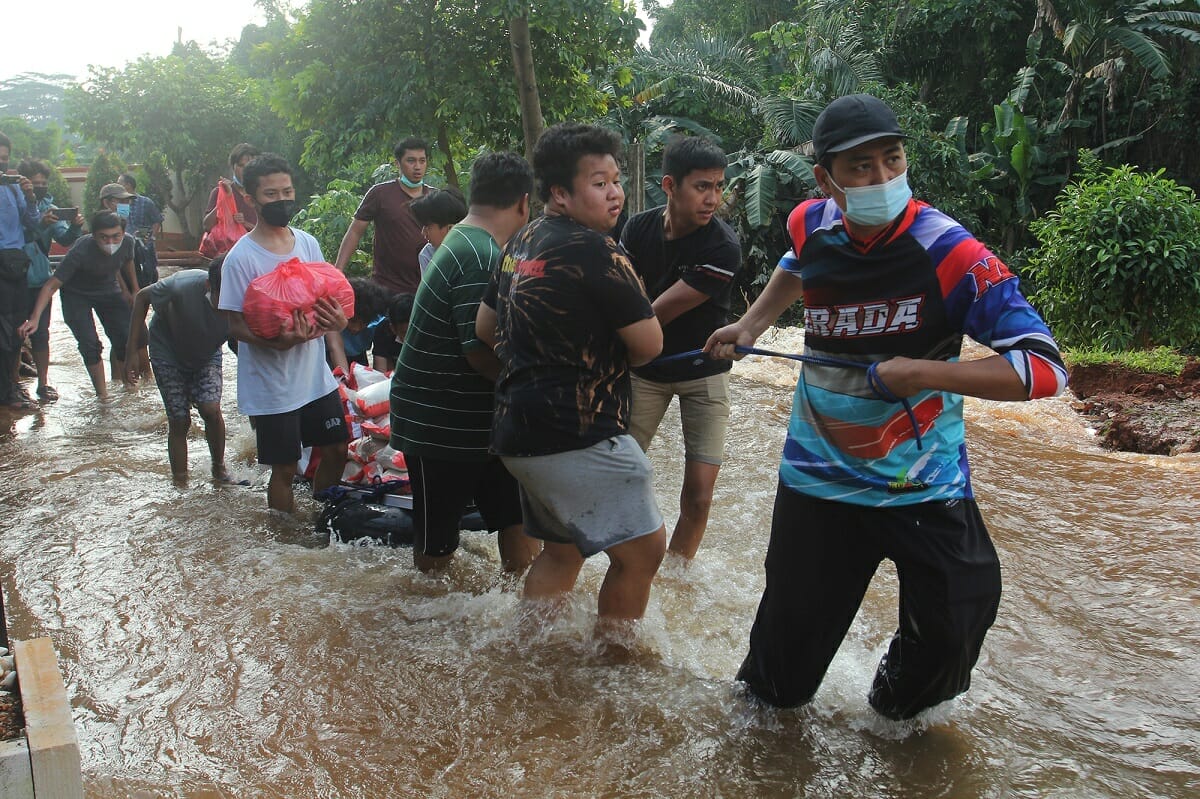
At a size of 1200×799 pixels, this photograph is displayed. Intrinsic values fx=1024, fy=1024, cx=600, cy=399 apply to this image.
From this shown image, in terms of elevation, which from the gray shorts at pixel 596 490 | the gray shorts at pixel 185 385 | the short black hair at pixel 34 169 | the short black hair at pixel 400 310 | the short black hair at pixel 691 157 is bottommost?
the gray shorts at pixel 185 385

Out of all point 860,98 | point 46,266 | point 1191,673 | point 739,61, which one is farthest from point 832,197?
point 739,61

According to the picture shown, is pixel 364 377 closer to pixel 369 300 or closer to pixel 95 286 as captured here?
pixel 369 300

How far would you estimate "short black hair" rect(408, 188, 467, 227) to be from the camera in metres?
5.35

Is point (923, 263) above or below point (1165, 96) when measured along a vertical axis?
below

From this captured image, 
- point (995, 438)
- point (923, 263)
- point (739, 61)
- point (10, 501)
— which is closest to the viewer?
point (923, 263)

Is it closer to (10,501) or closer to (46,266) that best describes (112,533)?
(10,501)

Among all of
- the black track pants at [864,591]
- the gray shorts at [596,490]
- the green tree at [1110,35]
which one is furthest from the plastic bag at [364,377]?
the green tree at [1110,35]

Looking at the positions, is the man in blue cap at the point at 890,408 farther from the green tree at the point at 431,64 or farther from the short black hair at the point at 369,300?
the green tree at the point at 431,64

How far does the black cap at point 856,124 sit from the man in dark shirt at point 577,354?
0.72 m

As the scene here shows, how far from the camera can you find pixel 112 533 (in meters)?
5.36

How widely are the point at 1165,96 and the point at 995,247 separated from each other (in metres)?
3.31

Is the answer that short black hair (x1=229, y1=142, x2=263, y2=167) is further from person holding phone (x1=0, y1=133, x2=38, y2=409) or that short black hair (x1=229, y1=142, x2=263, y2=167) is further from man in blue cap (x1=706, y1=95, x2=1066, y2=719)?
man in blue cap (x1=706, y1=95, x2=1066, y2=719)

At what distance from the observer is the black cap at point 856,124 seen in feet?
8.20

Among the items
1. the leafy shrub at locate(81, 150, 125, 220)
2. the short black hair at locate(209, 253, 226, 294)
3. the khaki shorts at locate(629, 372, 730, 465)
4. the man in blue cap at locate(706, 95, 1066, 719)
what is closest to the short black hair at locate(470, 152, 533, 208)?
the khaki shorts at locate(629, 372, 730, 465)
